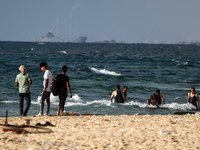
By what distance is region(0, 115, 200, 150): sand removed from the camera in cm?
709

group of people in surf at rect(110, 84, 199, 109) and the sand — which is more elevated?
group of people in surf at rect(110, 84, 199, 109)

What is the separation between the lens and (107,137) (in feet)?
25.8

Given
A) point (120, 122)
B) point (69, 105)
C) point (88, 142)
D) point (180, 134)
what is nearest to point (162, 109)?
point (69, 105)

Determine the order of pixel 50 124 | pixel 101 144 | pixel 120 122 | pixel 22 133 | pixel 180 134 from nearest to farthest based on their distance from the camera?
1. pixel 101 144
2. pixel 22 133
3. pixel 180 134
4. pixel 50 124
5. pixel 120 122

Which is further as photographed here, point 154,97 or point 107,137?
point 154,97

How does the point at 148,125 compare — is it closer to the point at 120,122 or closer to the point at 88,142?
the point at 120,122

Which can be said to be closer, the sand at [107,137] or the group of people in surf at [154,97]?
the sand at [107,137]

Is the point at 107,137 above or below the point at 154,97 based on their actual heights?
below

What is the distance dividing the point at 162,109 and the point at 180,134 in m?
7.67

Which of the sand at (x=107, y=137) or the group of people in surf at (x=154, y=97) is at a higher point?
the group of people in surf at (x=154, y=97)

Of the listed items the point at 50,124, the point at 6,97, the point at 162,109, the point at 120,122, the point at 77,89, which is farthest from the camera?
the point at 77,89

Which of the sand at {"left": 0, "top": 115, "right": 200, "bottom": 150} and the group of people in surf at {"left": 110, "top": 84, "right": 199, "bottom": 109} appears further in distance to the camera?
the group of people in surf at {"left": 110, "top": 84, "right": 199, "bottom": 109}

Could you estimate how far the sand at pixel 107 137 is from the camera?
23.3 ft

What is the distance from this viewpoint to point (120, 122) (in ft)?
33.0
